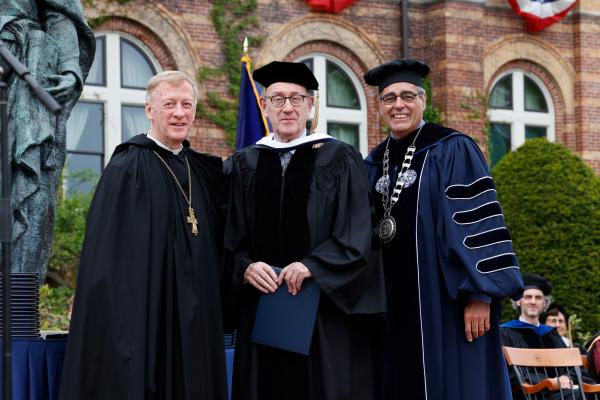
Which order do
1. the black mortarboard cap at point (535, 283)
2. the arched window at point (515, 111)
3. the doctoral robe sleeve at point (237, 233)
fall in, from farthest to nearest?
the arched window at point (515, 111), the black mortarboard cap at point (535, 283), the doctoral robe sleeve at point (237, 233)

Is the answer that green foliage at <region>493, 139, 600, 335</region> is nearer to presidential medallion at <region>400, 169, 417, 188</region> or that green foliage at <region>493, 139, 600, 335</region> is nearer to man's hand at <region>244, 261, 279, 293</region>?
presidential medallion at <region>400, 169, 417, 188</region>

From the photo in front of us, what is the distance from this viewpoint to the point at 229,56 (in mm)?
17922

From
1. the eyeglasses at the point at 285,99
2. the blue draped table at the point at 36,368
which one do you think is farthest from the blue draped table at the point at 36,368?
the eyeglasses at the point at 285,99

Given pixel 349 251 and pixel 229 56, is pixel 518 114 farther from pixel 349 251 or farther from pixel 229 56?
pixel 349 251

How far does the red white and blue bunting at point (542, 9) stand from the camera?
2038cm

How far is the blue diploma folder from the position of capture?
575 cm

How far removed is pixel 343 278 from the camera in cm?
573

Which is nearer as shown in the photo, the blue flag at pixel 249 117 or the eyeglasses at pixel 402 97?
the eyeglasses at pixel 402 97

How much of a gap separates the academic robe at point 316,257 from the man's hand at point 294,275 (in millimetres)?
42

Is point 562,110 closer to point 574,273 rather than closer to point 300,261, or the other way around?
point 574,273

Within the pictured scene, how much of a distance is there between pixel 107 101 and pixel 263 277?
469 inches

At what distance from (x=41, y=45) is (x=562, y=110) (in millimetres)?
15582

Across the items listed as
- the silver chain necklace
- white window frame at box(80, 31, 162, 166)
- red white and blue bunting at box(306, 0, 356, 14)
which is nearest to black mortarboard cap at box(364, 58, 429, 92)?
the silver chain necklace

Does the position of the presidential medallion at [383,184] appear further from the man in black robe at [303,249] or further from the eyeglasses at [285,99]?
the eyeglasses at [285,99]
